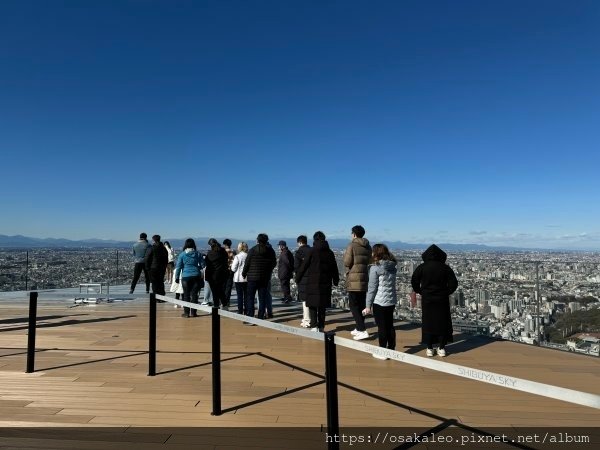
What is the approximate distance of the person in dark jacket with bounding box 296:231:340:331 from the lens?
736 cm

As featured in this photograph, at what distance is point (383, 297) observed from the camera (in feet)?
20.3

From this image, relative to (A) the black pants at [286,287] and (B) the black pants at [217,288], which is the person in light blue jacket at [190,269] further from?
(A) the black pants at [286,287]

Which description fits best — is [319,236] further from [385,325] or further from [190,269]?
[190,269]

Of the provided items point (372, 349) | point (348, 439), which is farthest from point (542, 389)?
point (348, 439)

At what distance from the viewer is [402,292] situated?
30.1 feet

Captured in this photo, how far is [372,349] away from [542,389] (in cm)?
102

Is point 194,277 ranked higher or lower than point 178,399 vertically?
higher

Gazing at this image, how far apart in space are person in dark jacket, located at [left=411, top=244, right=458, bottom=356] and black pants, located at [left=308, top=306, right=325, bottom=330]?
1.94 metres

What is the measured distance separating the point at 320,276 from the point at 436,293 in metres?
2.08

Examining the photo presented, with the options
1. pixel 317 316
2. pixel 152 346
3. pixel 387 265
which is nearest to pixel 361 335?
pixel 317 316

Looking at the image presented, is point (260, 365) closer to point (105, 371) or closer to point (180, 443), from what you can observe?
point (105, 371)

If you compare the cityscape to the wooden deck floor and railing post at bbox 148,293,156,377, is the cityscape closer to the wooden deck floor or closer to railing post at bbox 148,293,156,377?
the wooden deck floor

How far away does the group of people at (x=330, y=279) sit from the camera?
20.0ft

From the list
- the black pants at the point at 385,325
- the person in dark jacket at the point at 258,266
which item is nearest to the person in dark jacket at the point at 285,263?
the person in dark jacket at the point at 258,266
